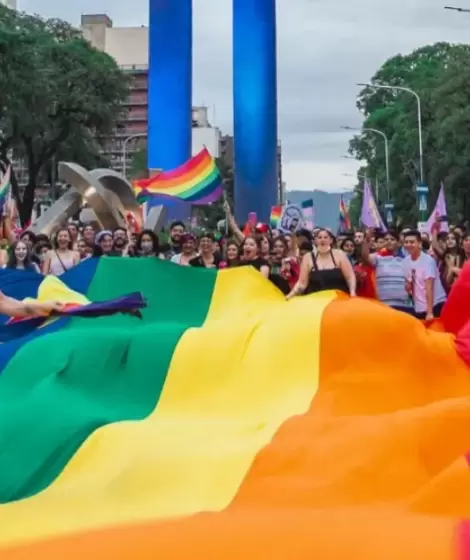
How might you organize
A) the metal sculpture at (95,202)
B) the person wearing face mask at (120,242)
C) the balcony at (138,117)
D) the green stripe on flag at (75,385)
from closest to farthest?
the green stripe on flag at (75,385), the person wearing face mask at (120,242), the metal sculpture at (95,202), the balcony at (138,117)

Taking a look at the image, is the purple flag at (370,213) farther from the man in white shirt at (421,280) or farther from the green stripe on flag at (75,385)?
the green stripe on flag at (75,385)

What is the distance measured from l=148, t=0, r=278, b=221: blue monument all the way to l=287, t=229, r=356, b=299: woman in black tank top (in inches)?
797

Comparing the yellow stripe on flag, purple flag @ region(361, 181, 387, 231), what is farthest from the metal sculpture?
the yellow stripe on flag

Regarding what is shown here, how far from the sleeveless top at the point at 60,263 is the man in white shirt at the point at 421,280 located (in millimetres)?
2820

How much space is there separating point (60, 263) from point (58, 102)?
31.6 metres

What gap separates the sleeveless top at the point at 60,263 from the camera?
887cm

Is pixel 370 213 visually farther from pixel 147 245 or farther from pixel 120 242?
pixel 147 245

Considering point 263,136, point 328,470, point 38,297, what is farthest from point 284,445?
point 263,136

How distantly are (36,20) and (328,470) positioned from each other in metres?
39.5

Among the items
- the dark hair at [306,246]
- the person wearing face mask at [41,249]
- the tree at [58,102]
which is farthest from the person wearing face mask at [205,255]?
the tree at [58,102]

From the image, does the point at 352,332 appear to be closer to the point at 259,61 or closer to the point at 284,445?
the point at 284,445

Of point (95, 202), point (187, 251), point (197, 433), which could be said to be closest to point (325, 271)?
point (187, 251)

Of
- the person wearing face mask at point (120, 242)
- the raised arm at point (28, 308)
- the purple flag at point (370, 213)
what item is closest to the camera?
the raised arm at point (28, 308)

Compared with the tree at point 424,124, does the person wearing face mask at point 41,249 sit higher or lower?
lower
